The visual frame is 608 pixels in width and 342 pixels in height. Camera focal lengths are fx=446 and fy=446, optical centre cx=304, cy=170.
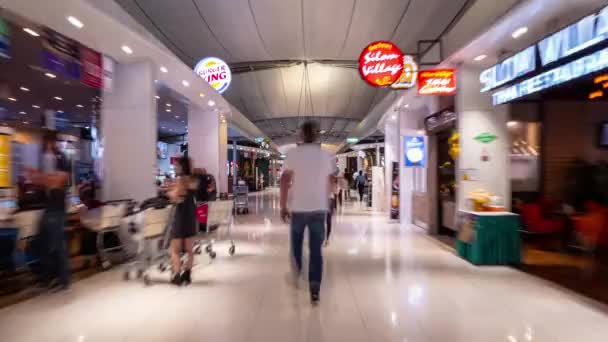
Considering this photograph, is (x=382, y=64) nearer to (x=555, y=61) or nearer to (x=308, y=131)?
(x=555, y=61)

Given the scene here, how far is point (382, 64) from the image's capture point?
8672 mm

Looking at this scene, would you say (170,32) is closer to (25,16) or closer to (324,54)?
(324,54)

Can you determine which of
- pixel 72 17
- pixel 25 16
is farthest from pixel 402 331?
pixel 25 16

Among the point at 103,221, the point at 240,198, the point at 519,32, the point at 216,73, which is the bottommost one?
the point at 240,198

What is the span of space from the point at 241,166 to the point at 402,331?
88.2 ft

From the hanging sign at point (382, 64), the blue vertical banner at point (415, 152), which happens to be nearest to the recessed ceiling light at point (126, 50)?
the hanging sign at point (382, 64)

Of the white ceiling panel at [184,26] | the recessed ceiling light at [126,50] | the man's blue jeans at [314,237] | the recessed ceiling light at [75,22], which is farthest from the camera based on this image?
the white ceiling panel at [184,26]

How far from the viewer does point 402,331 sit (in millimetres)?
3508

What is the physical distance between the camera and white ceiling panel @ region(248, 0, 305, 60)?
544 inches

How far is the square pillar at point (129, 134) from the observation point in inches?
285

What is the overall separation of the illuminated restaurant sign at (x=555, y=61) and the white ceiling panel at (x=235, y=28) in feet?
31.6

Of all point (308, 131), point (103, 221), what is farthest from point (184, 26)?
point (308, 131)

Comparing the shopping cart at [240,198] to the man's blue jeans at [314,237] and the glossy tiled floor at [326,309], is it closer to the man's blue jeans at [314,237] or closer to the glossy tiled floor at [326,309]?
the glossy tiled floor at [326,309]

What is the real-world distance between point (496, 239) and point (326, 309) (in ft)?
10.6
